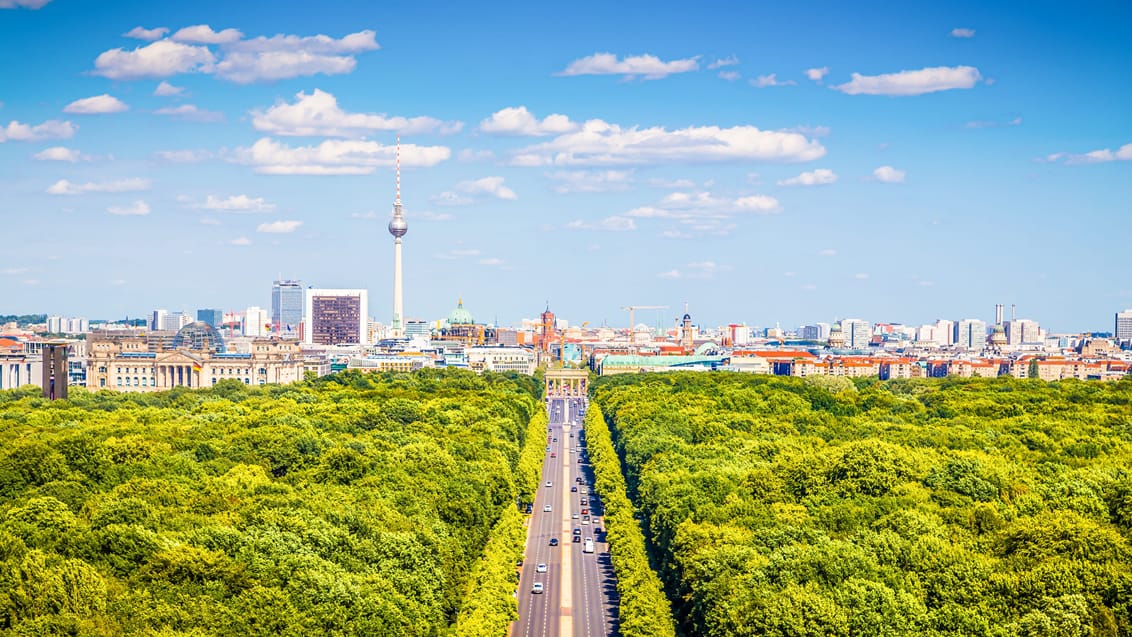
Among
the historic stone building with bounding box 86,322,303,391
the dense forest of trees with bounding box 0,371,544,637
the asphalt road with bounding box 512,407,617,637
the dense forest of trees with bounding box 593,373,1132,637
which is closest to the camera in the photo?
the dense forest of trees with bounding box 0,371,544,637

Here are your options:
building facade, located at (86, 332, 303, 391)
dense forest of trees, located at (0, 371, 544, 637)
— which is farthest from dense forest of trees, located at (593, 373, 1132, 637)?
building facade, located at (86, 332, 303, 391)

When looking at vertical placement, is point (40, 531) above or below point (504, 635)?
above

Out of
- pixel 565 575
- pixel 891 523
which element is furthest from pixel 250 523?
pixel 891 523

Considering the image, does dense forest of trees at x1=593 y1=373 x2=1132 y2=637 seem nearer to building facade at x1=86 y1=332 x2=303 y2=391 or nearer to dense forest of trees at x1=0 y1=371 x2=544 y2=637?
dense forest of trees at x1=0 y1=371 x2=544 y2=637

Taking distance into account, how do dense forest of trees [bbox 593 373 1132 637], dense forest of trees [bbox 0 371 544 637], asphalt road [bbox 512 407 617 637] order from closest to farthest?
dense forest of trees [bbox 0 371 544 637]
dense forest of trees [bbox 593 373 1132 637]
asphalt road [bbox 512 407 617 637]

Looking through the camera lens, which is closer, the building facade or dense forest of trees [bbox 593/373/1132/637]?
dense forest of trees [bbox 593/373/1132/637]

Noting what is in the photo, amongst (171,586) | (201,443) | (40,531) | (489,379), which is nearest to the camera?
(171,586)

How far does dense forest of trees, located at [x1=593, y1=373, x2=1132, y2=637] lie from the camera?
45.8 metres

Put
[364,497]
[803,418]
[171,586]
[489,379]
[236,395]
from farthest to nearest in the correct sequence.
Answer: [489,379] < [236,395] < [803,418] < [364,497] < [171,586]

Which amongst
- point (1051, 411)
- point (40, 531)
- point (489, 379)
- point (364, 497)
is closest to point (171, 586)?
point (40, 531)

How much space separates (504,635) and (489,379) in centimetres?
13085

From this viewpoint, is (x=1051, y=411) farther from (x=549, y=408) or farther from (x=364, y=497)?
(x=549, y=408)

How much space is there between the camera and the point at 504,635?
→ 178ft

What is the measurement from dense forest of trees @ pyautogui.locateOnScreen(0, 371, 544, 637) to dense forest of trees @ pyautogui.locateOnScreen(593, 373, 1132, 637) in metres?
8.67
